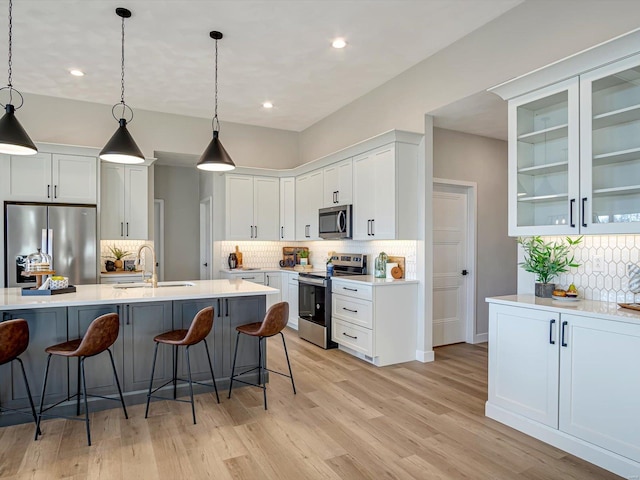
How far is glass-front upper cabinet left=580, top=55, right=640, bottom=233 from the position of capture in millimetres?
2564

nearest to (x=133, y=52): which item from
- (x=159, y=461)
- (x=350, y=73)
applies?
(x=350, y=73)

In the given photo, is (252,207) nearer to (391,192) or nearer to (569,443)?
(391,192)

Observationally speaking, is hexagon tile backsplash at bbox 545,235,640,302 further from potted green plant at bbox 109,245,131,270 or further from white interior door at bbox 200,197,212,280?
white interior door at bbox 200,197,212,280

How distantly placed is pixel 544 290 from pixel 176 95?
16.9ft

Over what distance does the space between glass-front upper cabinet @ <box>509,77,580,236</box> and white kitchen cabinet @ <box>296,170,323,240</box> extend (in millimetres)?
3253

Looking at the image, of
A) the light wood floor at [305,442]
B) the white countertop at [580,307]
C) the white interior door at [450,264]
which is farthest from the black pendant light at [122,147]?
the white interior door at [450,264]

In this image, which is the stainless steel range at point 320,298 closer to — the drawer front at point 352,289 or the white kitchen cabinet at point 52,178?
the drawer front at point 352,289

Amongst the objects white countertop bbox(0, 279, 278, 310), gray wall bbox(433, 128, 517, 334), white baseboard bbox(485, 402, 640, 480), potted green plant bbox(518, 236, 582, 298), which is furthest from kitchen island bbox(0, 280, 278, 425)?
gray wall bbox(433, 128, 517, 334)

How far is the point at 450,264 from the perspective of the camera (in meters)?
5.36

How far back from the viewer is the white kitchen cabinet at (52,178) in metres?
5.02

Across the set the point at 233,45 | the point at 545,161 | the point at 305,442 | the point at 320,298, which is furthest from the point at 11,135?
the point at 545,161

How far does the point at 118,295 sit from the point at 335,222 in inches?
119

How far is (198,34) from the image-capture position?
13.0 ft

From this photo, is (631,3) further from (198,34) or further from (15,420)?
(15,420)
